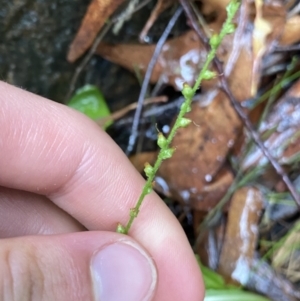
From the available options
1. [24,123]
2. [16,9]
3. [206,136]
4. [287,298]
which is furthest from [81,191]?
[287,298]

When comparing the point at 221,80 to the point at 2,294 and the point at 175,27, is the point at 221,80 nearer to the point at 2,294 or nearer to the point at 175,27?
the point at 175,27

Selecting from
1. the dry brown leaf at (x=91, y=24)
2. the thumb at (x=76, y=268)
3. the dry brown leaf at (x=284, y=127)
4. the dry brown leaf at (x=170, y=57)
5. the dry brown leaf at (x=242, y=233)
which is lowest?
the dry brown leaf at (x=242, y=233)

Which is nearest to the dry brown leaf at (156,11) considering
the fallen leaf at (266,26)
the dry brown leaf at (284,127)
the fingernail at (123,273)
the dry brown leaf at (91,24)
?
the dry brown leaf at (91,24)

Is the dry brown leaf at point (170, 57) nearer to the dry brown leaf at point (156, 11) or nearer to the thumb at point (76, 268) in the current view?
the dry brown leaf at point (156, 11)

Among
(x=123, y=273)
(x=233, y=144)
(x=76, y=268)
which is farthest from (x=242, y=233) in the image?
(x=76, y=268)

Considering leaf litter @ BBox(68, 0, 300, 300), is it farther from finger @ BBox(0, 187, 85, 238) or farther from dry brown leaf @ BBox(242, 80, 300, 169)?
finger @ BBox(0, 187, 85, 238)

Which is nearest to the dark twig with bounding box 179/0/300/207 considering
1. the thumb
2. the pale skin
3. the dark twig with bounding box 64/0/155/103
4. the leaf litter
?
the leaf litter
